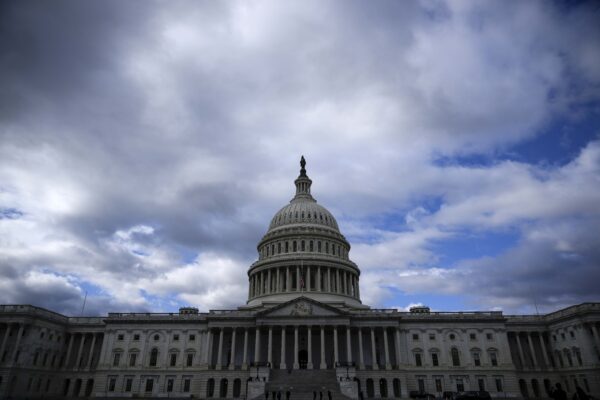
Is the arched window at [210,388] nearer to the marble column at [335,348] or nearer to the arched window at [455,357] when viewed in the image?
the marble column at [335,348]

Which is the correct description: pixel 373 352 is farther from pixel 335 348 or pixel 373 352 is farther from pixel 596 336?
pixel 596 336

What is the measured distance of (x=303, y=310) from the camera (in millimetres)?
70250

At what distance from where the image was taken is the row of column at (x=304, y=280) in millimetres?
85938

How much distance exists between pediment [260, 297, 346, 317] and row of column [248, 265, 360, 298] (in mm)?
13577

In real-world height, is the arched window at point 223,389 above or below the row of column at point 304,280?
below

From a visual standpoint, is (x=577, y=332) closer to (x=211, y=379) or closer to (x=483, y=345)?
(x=483, y=345)

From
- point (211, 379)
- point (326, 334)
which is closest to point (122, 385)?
point (211, 379)

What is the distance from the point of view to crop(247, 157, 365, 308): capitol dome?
280ft

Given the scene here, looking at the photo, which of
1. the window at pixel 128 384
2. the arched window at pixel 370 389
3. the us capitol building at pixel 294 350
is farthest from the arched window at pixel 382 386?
the window at pixel 128 384

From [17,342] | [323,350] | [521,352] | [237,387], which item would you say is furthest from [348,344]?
[17,342]

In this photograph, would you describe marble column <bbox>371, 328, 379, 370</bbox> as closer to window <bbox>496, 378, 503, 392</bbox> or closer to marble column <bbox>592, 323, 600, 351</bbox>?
window <bbox>496, 378, 503, 392</bbox>

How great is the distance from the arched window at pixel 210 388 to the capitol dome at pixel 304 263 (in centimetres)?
1670

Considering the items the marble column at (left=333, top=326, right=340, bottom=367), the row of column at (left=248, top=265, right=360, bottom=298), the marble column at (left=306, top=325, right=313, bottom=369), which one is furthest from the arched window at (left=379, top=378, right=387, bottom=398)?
the row of column at (left=248, top=265, right=360, bottom=298)

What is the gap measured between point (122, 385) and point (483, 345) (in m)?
60.2
